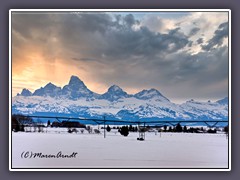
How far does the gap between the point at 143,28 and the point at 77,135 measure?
4.27ft

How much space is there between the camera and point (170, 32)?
386 centimetres

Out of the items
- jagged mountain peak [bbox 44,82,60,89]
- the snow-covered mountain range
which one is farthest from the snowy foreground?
jagged mountain peak [bbox 44,82,60,89]

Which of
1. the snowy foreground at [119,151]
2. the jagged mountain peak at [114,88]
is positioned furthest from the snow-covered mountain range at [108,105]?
the snowy foreground at [119,151]

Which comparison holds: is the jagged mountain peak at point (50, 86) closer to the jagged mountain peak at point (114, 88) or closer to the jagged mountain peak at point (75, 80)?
the jagged mountain peak at point (75, 80)

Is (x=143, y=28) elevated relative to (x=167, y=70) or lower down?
elevated

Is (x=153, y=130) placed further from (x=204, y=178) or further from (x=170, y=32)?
(x=170, y=32)

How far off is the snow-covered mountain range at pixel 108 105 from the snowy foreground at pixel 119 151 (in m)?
0.22

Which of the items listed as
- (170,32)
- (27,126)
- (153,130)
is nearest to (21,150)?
(27,126)

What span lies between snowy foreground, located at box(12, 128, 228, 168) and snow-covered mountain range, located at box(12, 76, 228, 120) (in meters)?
0.22

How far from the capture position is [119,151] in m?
3.83

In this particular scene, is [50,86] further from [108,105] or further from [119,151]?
[119,151]

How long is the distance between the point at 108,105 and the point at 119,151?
49 cm

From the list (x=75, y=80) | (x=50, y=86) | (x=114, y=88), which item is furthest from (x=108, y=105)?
(x=50, y=86)

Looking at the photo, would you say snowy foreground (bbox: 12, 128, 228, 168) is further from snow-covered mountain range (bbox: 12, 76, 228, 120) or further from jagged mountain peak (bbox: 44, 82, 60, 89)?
jagged mountain peak (bbox: 44, 82, 60, 89)
